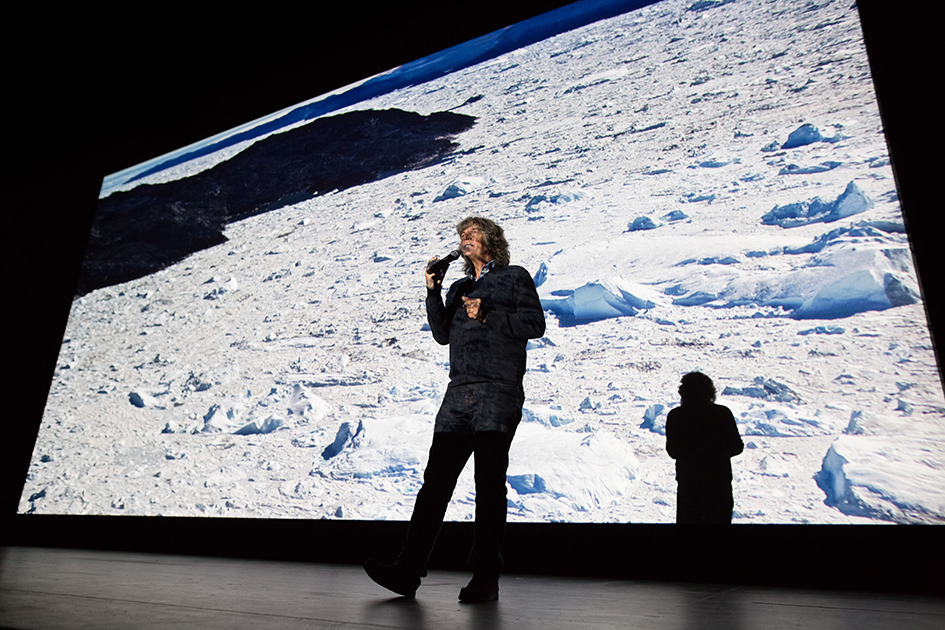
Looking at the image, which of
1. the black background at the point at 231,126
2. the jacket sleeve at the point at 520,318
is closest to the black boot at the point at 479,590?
→ the jacket sleeve at the point at 520,318

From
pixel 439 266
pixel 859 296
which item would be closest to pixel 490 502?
pixel 439 266

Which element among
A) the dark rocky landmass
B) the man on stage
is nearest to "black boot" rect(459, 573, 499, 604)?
the man on stage

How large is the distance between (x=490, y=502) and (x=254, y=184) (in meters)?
2.48

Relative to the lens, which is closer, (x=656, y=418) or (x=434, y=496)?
(x=434, y=496)

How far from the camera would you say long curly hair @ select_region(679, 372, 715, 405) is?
→ 1.74 metres

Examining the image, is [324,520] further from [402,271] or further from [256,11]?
[256,11]

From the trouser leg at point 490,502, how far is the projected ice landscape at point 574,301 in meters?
0.58

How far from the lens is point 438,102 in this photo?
274 cm

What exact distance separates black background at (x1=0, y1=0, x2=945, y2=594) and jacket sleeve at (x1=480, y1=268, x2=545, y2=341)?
2.52 feet

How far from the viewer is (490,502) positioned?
4.21 feet

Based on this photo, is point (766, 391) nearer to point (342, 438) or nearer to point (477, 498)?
point (477, 498)

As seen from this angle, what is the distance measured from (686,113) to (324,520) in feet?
6.49

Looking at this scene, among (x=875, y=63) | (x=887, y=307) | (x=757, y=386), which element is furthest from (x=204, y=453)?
(x=875, y=63)

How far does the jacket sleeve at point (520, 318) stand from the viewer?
4.48ft
